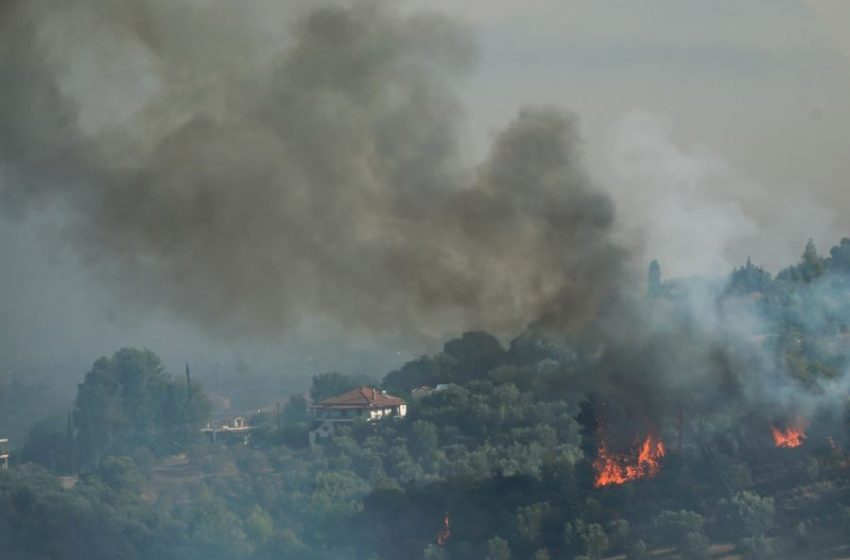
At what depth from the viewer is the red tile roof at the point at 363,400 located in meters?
123

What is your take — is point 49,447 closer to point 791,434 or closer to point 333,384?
point 333,384

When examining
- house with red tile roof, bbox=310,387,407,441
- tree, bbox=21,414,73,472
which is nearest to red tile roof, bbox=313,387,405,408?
house with red tile roof, bbox=310,387,407,441

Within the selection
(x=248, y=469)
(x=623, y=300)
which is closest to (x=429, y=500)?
(x=623, y=300)

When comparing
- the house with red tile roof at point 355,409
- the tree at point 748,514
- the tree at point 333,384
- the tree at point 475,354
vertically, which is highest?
the tree at point 333,384

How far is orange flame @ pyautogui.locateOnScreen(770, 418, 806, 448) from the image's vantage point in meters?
78.5

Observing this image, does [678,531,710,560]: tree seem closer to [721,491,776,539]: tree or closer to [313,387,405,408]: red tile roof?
[721,491,776,539]: tree

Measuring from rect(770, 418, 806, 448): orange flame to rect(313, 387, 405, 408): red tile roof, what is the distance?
47.8 metres

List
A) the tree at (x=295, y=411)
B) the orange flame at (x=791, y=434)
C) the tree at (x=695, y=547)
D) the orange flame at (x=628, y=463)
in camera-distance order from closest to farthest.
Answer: the tree at (x=695, y=547)
the orange flame at (x=791, y=434)
the orange flame at (x=628, y=463)
the tree at (x=295, y=411)

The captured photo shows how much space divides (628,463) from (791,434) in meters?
7.61

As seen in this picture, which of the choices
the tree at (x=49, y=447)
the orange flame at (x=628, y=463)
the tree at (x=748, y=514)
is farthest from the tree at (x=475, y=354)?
the tree at (x=748, y=514)

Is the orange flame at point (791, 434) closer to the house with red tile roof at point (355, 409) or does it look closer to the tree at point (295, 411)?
the house with red tile roof at point (355, 409)

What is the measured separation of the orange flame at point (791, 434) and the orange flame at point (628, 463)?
538cm

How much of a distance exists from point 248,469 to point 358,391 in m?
16.6

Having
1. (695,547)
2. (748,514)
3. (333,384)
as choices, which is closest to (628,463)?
(748,514)
